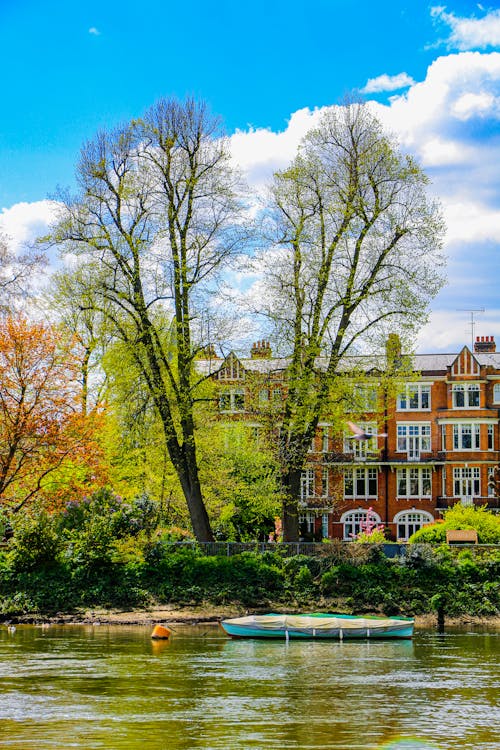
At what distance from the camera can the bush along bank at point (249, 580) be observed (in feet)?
130

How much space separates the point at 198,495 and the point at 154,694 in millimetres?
21040

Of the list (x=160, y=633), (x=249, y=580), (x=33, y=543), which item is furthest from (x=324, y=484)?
(x=160, y=633)

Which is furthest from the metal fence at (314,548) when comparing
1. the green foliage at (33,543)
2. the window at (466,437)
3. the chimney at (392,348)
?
the window at (466,437)

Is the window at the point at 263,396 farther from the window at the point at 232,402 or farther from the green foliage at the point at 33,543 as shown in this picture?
the green foliage at the point at 33,543

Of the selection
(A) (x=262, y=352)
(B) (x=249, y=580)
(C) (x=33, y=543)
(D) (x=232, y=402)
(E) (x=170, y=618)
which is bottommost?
(E) (x=170, y=618)

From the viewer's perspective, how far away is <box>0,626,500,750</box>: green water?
62.6ft

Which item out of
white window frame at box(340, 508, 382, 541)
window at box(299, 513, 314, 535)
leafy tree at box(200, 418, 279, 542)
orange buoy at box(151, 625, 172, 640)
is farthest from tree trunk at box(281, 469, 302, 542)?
white window frame at box(340, 508, 382, 541)

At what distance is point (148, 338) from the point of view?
43438 mm

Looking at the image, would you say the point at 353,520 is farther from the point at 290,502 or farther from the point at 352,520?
the point at 290,502

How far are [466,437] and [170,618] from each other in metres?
41.2

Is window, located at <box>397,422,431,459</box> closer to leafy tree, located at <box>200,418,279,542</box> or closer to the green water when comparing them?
leafy tree, located at <box>200,418,279,542</box>

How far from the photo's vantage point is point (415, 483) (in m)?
76.2

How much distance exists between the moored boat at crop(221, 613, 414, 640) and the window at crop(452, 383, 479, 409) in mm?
42638

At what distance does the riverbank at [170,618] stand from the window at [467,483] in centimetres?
3498
